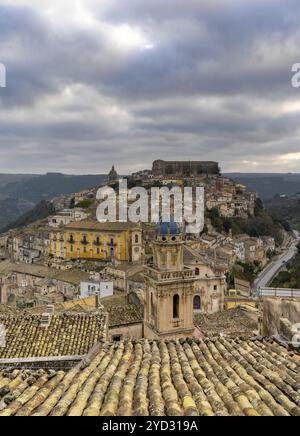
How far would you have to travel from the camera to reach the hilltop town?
15.9 feet

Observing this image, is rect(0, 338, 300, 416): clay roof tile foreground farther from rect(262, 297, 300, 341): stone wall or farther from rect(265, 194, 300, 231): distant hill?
rect(265, 194, 300, 231): distant hill

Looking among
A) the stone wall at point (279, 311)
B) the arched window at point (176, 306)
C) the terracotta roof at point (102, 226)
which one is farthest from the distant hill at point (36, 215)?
the stone wall at point (279, 311)

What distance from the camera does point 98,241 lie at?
53.6 meters

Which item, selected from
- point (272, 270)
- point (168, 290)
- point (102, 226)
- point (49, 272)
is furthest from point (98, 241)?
point (168, 290)

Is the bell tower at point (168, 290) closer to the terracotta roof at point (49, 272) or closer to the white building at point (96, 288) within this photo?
the white building at point (96, 288)

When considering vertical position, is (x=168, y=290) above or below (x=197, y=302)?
above

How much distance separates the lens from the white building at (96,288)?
3553 centimetres

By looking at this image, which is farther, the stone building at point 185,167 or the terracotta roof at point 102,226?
the stone building at point 185,167

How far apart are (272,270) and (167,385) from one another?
6473 cm

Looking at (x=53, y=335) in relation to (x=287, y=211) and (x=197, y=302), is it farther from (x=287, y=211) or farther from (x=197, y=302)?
(x=287, y=211)

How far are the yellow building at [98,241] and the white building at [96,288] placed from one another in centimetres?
1404

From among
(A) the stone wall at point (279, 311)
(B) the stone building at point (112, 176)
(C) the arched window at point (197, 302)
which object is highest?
(B) the stone building at point (112, 176)
